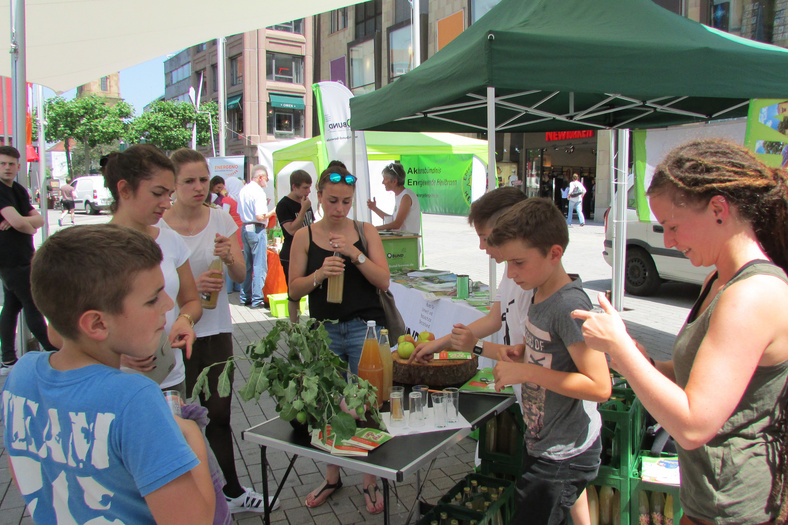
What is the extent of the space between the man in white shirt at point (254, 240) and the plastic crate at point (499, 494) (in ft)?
20.8

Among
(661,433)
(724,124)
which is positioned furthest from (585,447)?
(724,124)

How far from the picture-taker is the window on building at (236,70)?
42.5 meters

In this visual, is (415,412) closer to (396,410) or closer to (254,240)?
(396,410)

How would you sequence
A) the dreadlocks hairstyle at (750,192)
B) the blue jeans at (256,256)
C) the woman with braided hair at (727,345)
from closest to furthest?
the woman with braided hair at (727,345) < the dreadlocks hairstyle at (750,192) < the blue jeans at (256,256)

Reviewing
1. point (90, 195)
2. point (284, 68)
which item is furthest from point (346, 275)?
point (284, 68)

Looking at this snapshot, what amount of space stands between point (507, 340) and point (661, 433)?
3.29ft

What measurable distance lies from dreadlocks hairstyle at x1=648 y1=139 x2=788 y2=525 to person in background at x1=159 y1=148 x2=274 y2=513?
7.03 ft

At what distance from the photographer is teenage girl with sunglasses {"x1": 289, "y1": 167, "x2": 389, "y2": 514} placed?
9.64 ft

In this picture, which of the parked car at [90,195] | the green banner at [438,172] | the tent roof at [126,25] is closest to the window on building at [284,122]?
the parked car at [90,195]

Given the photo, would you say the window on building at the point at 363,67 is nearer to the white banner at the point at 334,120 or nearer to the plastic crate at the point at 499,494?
the white banner at the point at 334,120

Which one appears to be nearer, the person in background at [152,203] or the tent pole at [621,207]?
the person in background at [152,203]

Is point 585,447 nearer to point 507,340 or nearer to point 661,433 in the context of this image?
point 507,340

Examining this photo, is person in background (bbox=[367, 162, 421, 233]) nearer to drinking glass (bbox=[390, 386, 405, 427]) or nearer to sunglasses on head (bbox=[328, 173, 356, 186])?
sunglasses on head (bbox=[328, 173, 356, 186])

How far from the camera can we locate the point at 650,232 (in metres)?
7.88
